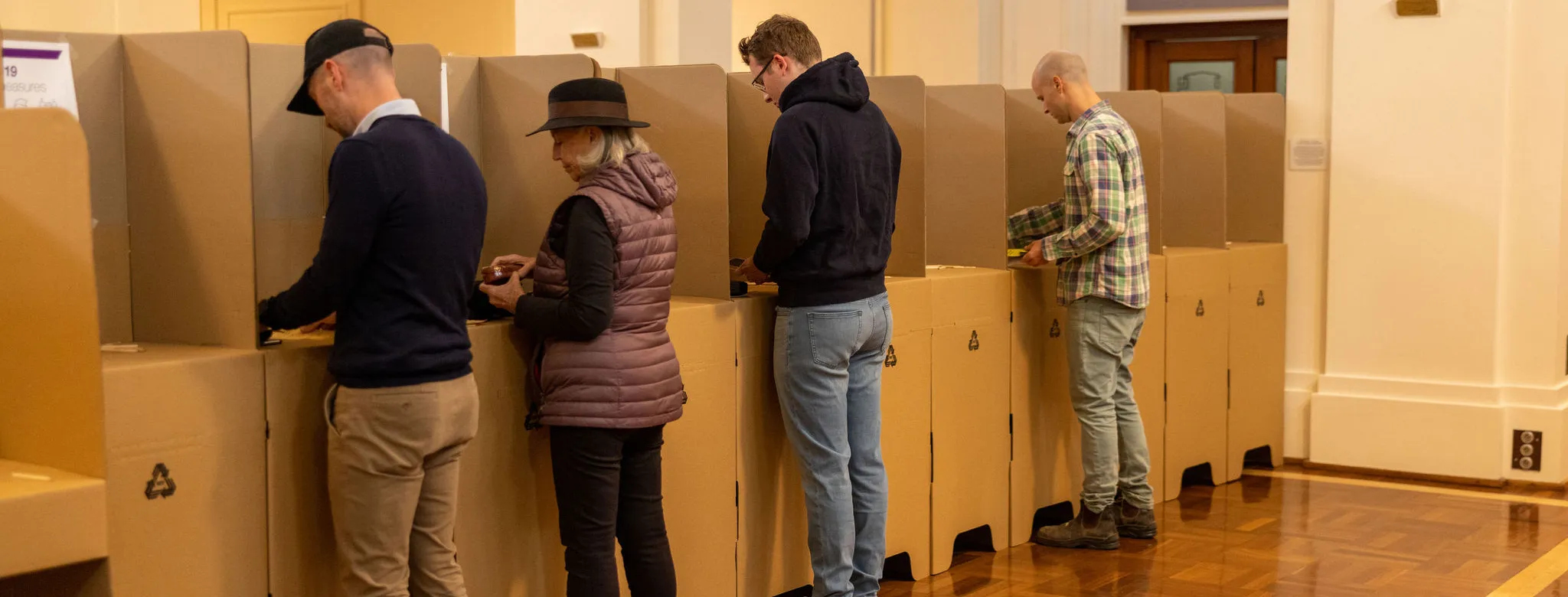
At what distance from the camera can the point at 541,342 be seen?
120 inches

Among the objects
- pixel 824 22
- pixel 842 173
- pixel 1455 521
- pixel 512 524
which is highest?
pixel 824 22

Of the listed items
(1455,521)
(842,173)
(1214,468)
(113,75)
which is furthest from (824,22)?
(113,75)

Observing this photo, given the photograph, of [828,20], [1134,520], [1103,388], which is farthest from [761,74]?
[828,20]

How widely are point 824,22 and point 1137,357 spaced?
13.8 ft

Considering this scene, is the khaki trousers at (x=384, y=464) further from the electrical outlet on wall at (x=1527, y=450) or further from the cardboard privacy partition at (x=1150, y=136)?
the electrical outlet on wall at (x=1527, y=450)

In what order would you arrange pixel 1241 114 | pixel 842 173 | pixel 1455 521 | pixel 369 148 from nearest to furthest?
pixel 369 148 → pixel 842 173 → pixel 1455 521 → pixel 1241 114

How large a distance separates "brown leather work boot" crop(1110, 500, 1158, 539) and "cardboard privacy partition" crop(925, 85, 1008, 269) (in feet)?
2.77

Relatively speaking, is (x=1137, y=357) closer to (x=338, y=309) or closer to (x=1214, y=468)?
(x=1214, y=468)

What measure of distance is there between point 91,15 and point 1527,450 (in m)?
6.33

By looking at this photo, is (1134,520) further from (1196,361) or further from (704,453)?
(704,453)

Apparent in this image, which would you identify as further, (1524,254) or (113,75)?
(1524,254)

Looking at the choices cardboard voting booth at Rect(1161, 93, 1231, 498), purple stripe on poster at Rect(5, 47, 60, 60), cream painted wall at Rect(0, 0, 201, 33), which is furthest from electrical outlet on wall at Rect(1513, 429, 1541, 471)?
cream painted wall at Rect(0, 0, 201, 33)

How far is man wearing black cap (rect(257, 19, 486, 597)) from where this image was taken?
249 cm

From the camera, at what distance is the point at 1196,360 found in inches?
207
